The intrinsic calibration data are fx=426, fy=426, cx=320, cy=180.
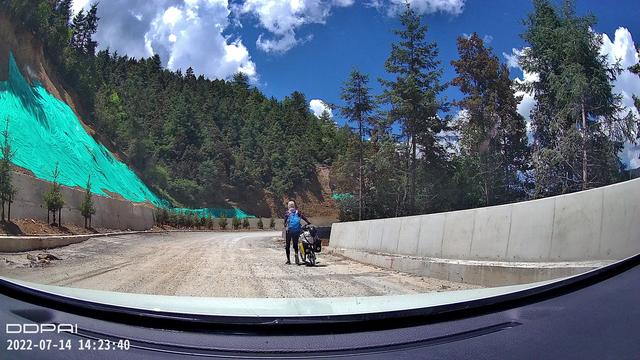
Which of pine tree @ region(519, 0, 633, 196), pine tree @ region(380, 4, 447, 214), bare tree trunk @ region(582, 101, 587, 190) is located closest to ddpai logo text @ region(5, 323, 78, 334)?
pine tree @ region(380, 4, 447, 214)

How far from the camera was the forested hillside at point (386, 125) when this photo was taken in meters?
3.43

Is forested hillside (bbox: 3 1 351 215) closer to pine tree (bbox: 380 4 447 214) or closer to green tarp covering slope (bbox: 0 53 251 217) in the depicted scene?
green tarp covering slope (bbox: 0 53 251 217)

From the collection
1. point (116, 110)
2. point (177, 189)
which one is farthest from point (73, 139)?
point (177, 189)

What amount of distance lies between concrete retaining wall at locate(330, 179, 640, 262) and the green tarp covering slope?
11.5 feet

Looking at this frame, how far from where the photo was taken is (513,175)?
12.3 feet

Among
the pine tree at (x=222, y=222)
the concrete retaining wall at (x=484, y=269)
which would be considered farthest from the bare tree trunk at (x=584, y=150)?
the pine tree at (x=222, y=222)

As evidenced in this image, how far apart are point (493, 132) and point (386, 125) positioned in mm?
940

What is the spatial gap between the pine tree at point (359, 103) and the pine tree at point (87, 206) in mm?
2427

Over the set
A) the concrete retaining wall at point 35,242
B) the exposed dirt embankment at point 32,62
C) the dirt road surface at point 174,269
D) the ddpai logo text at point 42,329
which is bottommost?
the ddpai logo text at point 42,329

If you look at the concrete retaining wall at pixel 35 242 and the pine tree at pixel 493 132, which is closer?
the concrete retaining wall at pixel 35 242

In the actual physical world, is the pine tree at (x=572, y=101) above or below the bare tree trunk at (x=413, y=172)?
above

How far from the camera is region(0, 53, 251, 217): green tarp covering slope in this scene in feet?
11.3

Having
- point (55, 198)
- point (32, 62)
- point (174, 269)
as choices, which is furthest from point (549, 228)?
point (32, 62)

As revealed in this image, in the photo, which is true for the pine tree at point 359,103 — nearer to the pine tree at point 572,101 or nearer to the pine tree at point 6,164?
the pine tree at point 572,101
